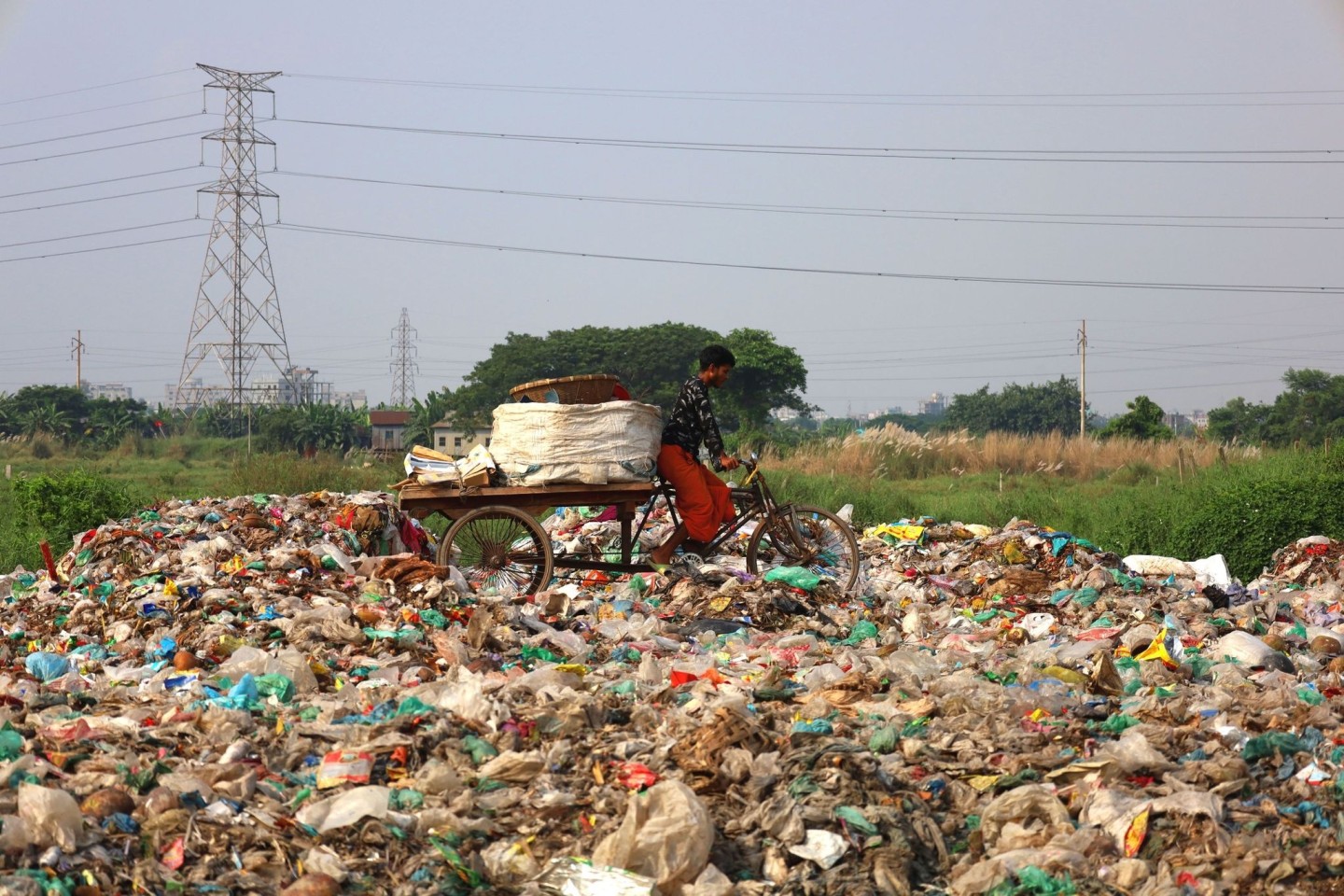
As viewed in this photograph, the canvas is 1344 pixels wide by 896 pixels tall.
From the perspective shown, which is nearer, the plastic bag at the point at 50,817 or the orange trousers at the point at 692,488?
the plastic bag at the point at 50,817

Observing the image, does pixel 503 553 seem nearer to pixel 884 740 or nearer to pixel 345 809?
pixel 884 740

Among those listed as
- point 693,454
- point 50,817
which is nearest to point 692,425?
point 693,454

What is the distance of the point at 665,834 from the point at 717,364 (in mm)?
4540

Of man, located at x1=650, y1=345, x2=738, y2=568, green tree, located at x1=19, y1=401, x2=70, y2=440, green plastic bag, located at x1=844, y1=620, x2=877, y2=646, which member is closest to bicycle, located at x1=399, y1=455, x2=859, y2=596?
man, located at x1=650, y1=345, x2=738, y2=568

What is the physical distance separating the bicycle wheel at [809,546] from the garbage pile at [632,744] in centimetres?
75

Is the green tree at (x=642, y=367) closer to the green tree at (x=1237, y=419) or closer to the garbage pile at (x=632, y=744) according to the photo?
the green tree at (x=1237, y=419)

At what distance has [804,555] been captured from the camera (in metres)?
8.38

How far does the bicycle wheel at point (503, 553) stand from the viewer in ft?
25.6

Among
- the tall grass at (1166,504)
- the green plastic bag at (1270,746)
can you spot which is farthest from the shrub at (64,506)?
the green plastic bag at (1270,746)

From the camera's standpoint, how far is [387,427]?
143ft

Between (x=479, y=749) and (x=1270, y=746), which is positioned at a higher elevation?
(x=479, y=749)

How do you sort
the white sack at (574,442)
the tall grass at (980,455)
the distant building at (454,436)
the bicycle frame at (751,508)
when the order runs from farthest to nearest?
1. the distant building at (454,436)
2. the tall grass at (980,455)
3. the bicycle frame at (751,508)
4. the white sack at (574,442)

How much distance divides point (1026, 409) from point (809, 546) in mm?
48283

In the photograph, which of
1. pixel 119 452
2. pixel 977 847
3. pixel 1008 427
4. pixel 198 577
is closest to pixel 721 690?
pixel 977 847
